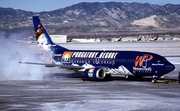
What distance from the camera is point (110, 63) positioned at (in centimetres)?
5053

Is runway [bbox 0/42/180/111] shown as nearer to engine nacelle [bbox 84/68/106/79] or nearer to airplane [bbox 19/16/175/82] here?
engine nacelle [bbox 84/68/106/79]

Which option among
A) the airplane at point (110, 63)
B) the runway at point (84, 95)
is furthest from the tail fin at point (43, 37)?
the runway at point (84, 95)

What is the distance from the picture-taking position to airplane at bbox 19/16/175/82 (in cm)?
4778

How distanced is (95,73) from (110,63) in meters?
2.01

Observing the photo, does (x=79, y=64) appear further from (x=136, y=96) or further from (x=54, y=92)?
(x=136, y=96)

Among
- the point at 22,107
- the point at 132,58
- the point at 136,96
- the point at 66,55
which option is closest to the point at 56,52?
the point at 66,55

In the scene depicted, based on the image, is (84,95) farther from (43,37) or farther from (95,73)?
(43,37)

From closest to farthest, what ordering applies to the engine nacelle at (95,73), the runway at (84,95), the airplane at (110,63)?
the runway at (84,95) → the airplane at (110,63) → the engine nacelle at (95,73)

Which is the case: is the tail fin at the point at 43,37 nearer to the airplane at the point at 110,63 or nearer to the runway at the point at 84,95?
the airplane at the point at 110,63

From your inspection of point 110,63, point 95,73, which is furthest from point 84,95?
point 110,63

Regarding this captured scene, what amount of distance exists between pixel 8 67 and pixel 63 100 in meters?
24.5

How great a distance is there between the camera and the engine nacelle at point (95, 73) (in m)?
49.7

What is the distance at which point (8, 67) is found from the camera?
192 feet

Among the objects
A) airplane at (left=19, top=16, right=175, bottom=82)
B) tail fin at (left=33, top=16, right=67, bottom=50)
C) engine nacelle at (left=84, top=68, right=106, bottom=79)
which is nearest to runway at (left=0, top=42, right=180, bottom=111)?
engine nacelle at (left=84, top=68, right=106, bottom=79)
